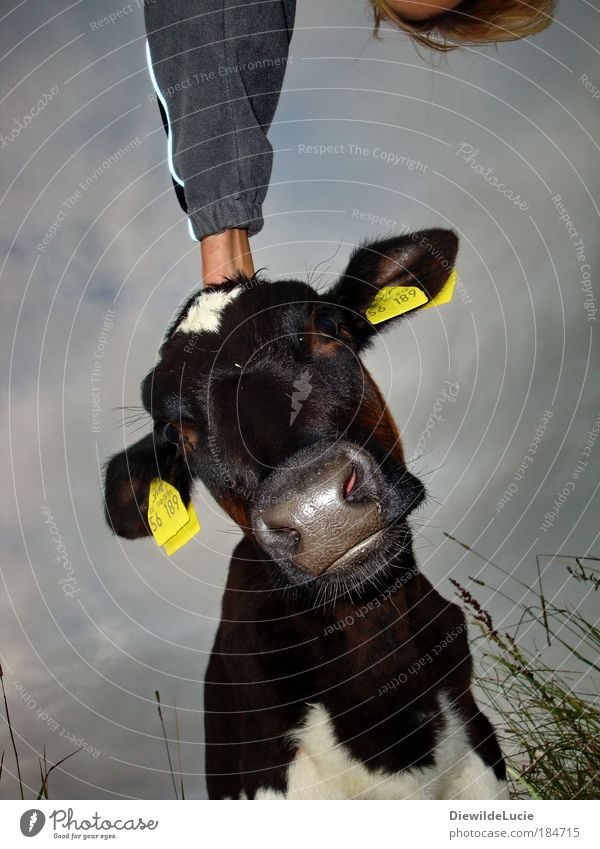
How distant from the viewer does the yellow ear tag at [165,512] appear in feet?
7.56

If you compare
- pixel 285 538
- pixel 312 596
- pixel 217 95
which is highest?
pixel 217 95

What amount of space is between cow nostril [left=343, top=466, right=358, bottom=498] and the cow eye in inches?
33.9

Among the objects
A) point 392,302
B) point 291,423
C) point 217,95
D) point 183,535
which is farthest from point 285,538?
point 217,95

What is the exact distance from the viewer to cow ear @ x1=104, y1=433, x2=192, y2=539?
2.59 meters

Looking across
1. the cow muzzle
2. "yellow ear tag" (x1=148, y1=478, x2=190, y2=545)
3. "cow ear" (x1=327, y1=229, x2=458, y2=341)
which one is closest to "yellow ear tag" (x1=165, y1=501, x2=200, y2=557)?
"yellow ear tag" (x1=148, y1=478, x2=190, y2=545)

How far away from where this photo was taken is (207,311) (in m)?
2.49

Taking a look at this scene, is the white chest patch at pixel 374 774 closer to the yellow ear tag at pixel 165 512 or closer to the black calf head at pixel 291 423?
the black calf head at pixel 291 423

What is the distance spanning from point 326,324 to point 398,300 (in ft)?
1.22

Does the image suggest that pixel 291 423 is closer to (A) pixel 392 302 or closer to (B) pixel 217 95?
(A) pixel 392 302

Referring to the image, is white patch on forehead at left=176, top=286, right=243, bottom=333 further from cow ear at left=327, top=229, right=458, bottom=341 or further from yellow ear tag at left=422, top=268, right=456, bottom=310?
yellow ear tag at left=422, top=268, right=456, bottom=310

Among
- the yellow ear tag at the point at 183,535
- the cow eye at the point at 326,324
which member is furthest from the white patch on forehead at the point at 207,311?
the yellow ear tag at the point at 183,535

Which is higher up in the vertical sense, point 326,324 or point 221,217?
point 221,217
